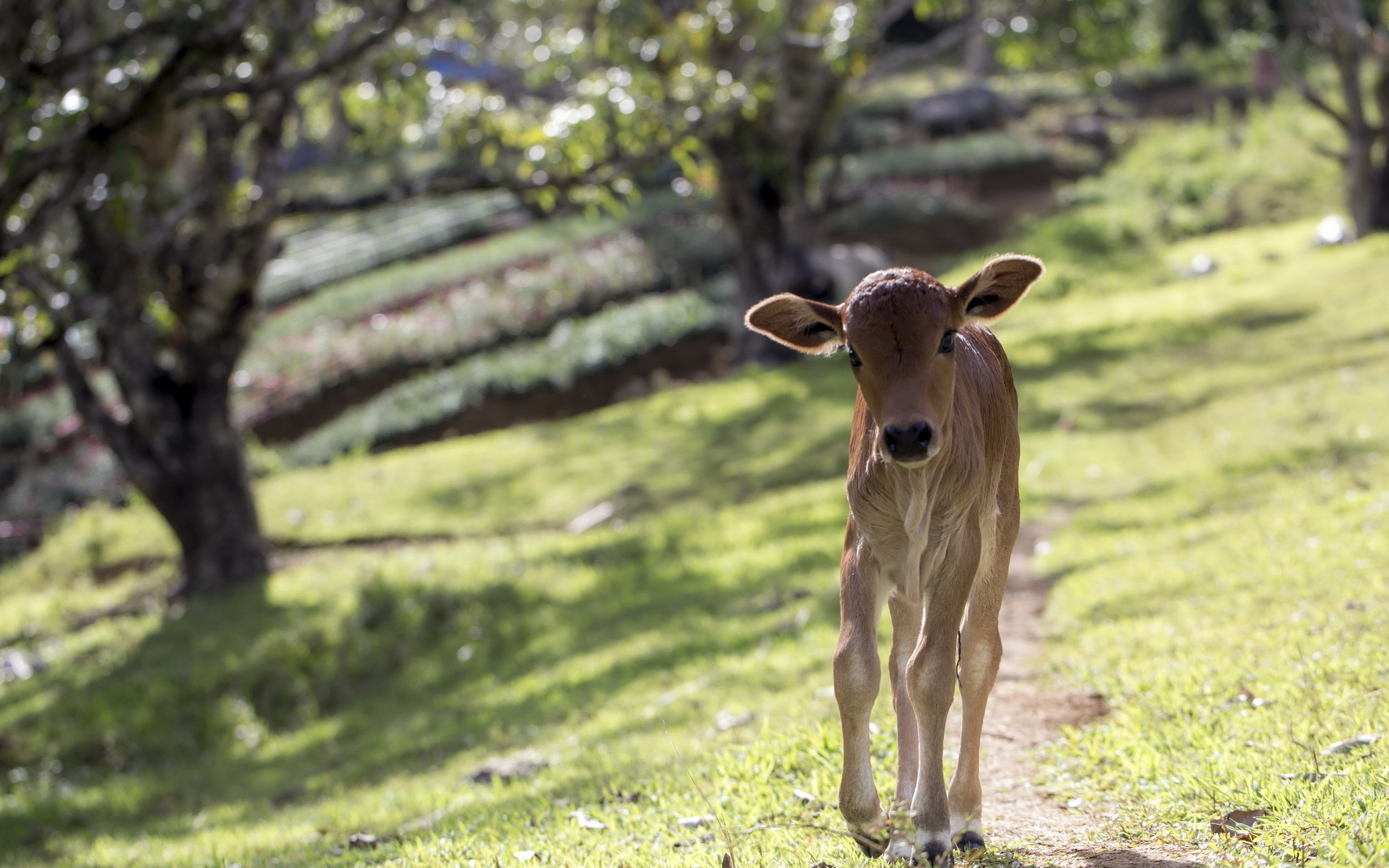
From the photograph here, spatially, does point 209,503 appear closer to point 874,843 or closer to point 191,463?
point 191,463

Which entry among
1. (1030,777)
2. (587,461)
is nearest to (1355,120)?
(587,461)

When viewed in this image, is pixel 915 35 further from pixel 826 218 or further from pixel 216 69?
pixel 216 69

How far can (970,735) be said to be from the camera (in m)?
4.39

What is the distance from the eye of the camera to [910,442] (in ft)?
12.5

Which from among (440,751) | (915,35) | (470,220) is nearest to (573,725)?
(440,751)

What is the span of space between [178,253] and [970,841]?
37.2 ft

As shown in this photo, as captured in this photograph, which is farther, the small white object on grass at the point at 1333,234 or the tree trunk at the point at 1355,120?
the small white object on grass at the point at 1333,234

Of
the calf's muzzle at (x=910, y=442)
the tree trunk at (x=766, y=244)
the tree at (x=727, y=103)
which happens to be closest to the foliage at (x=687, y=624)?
the calf's muzzle at (x=910, y=442)

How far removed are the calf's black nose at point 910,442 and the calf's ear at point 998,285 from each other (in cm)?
67

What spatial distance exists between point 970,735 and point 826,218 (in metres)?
16.7

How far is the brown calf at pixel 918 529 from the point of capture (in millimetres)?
4055

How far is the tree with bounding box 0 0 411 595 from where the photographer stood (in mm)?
10992

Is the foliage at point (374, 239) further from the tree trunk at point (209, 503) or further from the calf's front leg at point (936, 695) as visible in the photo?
the calf's front leg at point (936, 695)

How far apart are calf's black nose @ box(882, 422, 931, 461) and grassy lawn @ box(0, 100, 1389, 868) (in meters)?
1.50
